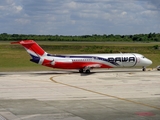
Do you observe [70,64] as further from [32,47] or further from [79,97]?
[79,97]

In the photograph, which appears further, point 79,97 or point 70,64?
point 70,64

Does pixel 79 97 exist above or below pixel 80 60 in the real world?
below

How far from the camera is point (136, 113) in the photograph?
1262 inches

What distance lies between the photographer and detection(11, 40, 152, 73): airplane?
6294cm

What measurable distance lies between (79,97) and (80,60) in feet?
81.6

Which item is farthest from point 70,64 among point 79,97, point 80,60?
point 79,97

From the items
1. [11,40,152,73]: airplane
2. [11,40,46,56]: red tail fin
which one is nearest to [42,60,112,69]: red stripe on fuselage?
[11,40,152,73]: airplane

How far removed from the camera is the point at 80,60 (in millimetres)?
65062

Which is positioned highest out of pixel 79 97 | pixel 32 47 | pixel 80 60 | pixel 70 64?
pixel 32 47

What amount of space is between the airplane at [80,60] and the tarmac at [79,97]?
318cm

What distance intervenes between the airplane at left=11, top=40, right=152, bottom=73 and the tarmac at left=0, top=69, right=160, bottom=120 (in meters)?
3.18

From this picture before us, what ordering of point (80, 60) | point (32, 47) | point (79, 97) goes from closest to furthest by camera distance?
1. point (79, 97)
2. point (32, 47)
3. point (80, 60)

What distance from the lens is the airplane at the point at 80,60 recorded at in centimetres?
6294

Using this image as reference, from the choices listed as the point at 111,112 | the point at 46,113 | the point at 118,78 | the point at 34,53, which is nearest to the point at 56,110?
the point at 46,113
